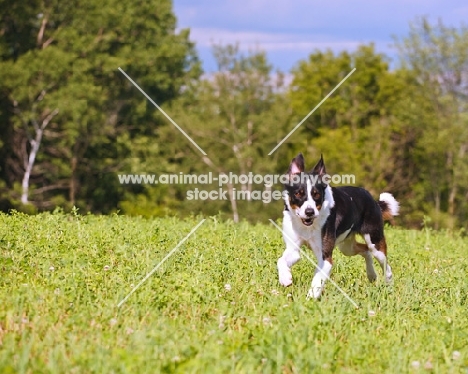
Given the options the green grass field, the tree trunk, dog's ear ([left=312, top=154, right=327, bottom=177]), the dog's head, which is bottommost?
the green grass field

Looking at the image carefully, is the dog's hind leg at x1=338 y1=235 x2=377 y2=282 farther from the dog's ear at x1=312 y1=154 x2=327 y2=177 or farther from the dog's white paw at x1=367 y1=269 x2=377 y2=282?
the dog's ear at x1=312 y1=154 x2=327 y2=177

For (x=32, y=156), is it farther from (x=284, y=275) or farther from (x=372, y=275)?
(x=284, y=275)

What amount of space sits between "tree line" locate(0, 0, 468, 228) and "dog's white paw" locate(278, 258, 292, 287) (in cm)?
3206

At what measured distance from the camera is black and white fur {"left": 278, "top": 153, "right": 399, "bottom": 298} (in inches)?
310

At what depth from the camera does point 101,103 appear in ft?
135

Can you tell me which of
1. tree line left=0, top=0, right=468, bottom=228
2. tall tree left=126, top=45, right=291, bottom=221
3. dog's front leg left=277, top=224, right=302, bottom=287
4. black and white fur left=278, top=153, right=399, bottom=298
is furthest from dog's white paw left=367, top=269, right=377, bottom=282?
tall tree left=126, top=45, right=291, bottom=221

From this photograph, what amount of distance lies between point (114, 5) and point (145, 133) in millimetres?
9113

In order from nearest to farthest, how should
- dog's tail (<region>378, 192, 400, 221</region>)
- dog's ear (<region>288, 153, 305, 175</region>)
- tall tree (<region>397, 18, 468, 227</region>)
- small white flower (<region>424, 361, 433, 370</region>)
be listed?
small white flower (<region>424, 361, 433, 370</region>)
dog's ear (<region>288, 153, 305, 175</region>)
dog's tail (<region>378, 192, 400, 221</region>)
tall tree (<region>397, 18, 468, 227</region>)

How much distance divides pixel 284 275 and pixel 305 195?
0.92m

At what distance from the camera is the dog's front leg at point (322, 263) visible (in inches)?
299

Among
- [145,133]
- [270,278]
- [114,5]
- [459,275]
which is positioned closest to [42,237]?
[270,278]

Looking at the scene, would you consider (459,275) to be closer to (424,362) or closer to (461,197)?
(424,362)

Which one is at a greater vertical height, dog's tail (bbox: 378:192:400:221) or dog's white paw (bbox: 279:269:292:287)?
dog's tail (bbox: 378:192:400:221)

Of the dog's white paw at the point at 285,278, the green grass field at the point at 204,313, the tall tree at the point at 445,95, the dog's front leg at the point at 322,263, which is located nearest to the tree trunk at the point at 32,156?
the tall tree at the point at 445,95
